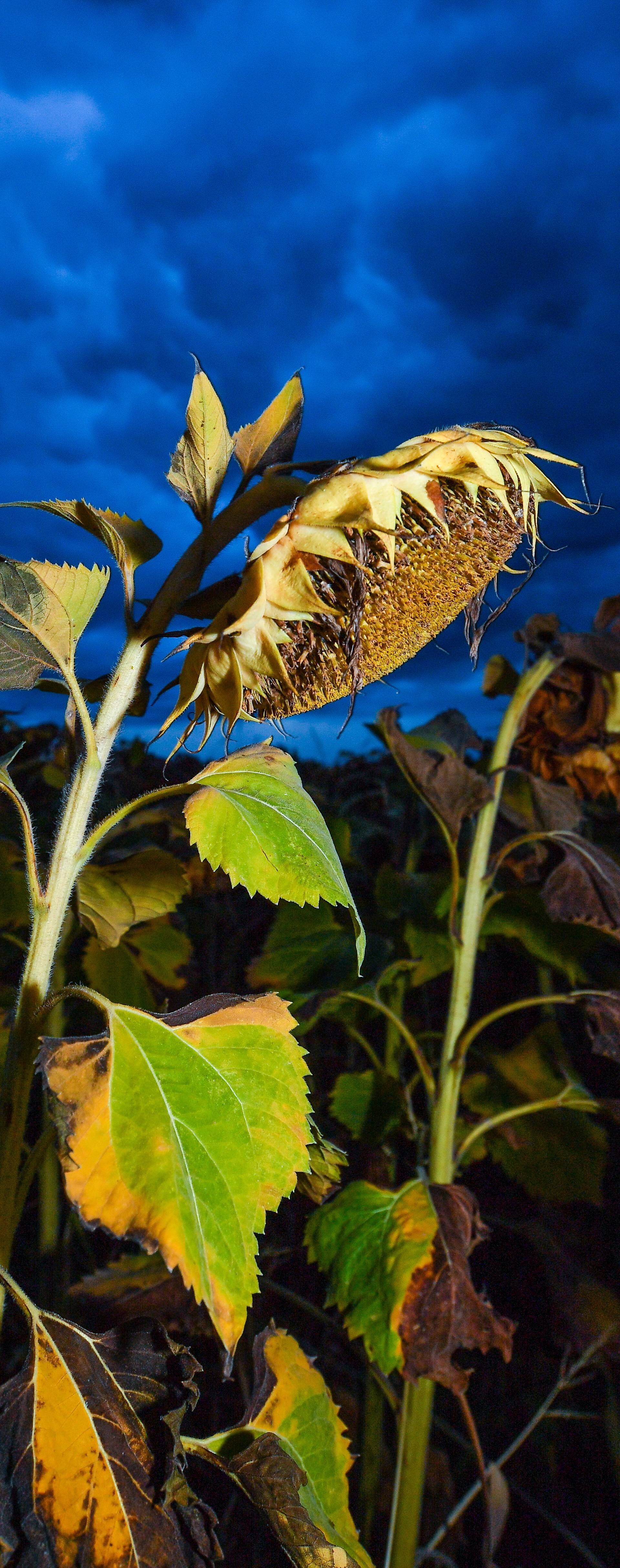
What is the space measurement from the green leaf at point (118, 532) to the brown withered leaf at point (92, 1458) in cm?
53

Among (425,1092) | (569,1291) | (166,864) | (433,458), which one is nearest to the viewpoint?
(433,458)

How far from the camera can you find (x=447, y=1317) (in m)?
1.12

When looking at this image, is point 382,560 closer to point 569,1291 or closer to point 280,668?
point 280,668

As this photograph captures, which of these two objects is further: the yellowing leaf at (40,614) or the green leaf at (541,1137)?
the green leaf at (541,1137)

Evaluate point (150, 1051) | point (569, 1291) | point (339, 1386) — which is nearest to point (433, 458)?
point (150, 1051)

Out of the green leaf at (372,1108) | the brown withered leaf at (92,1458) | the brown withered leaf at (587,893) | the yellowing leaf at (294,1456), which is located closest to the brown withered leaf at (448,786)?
the brown withered leaf at (587,893)

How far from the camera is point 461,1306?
1.12 m

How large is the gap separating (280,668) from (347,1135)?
171 centimetres

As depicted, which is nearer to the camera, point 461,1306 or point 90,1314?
point 461,1306

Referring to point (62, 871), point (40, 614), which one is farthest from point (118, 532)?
point (62, 871)

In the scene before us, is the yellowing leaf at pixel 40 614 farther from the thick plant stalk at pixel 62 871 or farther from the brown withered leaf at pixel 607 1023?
the brown withered leaf at pixel 607 1023

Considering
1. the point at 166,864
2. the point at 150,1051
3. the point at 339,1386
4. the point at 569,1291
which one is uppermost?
the point at 166,864

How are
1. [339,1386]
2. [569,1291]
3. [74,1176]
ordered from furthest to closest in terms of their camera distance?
1. [339,1386]
2. [569,1291]
3. [74,1176]

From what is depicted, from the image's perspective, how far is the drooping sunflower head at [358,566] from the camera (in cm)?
66
